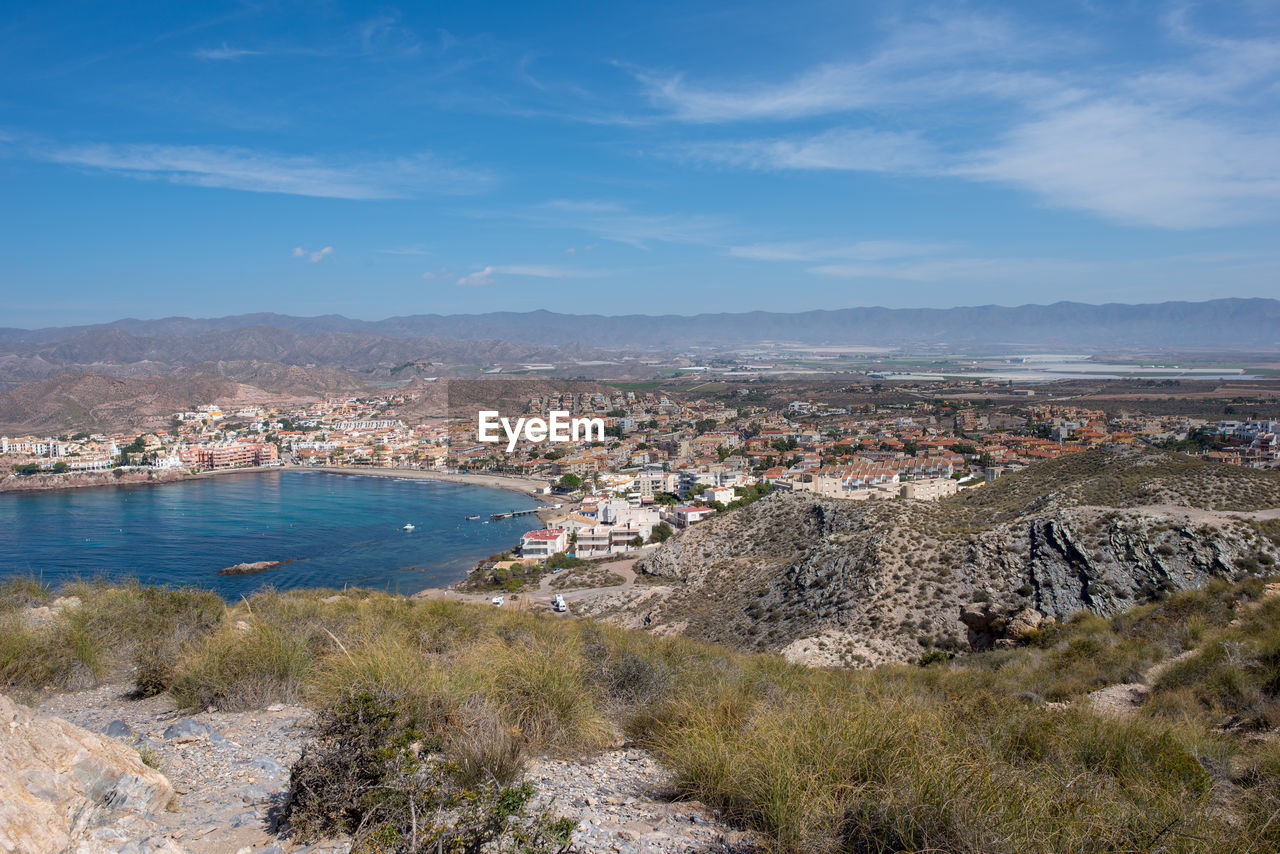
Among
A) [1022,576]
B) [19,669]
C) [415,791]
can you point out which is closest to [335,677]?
[415,791]

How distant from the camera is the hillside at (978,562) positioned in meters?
9.83

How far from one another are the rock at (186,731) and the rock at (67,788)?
70 centimetres

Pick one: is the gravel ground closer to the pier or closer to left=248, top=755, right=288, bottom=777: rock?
left=248, top=755, right=288, bottom=777: rock

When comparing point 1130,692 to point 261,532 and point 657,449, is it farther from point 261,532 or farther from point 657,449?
point 657,449

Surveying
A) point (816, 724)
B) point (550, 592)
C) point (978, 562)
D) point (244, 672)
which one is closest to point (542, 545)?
point (550, 592)

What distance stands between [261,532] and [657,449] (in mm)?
26003

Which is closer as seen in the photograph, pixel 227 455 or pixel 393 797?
pixel 393 797

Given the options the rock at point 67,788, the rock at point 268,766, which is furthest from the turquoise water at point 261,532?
the rock at point 67,788

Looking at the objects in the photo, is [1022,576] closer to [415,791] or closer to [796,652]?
[796,652]

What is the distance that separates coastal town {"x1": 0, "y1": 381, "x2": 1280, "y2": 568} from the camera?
28.6m

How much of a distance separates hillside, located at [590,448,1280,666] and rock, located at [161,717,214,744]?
7.21m

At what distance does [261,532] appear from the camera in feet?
97.1

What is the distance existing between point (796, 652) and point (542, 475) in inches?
1461

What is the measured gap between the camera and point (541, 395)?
6694 centimetres
